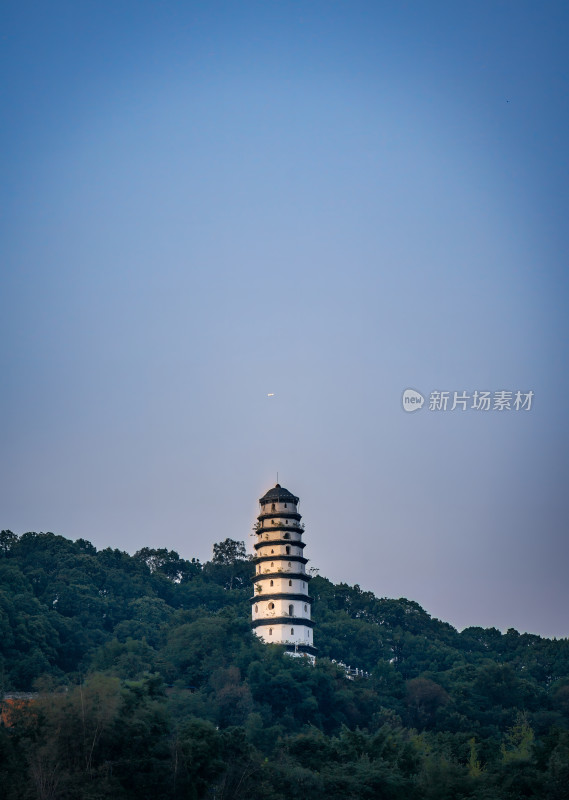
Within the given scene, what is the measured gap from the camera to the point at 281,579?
61.9 meters

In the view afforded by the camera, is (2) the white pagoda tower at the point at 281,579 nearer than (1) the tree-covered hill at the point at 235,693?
No

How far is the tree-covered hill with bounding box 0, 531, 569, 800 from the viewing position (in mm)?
36812

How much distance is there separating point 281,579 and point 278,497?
450 cm

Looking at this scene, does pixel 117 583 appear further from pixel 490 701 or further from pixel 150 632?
pixel 490 701

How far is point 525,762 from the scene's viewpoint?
4241 centimetres

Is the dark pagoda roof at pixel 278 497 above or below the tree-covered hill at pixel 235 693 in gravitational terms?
above

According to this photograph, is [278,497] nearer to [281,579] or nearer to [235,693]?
[281,579]

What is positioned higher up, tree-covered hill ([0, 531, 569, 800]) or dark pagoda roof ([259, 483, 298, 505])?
dark pagoda roof ([259, 483, 298, 505])

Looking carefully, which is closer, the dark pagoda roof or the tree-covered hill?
the tree-covered hill

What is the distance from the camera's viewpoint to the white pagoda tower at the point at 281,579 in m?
61.1

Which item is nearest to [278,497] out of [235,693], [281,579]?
[281,579]

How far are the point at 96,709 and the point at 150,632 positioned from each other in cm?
2705

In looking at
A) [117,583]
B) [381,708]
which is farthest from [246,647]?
[117,583]

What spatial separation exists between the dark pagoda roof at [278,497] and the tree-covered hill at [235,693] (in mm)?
5963
